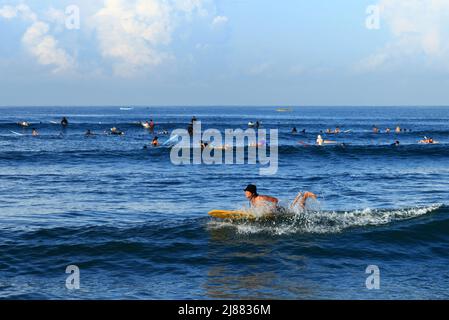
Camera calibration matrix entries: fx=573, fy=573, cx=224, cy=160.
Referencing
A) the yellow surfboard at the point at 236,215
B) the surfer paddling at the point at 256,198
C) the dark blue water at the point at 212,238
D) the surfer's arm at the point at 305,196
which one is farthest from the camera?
the yellow surfboard at the point at 236,215

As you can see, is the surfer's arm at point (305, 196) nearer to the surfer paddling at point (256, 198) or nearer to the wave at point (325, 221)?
the surfer paddling at point (256, 198)

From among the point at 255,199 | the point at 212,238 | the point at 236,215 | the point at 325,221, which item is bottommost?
the point at 212,238

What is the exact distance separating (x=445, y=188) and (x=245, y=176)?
9867 millimetres

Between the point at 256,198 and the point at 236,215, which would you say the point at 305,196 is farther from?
the point at 236,215

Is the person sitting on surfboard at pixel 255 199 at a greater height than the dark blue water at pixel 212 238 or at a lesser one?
greater

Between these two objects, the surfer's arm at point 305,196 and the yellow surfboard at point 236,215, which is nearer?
the surfer's arm at point 305,196

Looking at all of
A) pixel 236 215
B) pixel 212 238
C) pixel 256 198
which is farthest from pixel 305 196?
pixel 212 238

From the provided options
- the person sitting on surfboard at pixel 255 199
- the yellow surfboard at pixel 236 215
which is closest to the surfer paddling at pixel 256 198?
the person sitting on surfboard at pixel 255 199

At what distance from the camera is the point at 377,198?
72.8 feet

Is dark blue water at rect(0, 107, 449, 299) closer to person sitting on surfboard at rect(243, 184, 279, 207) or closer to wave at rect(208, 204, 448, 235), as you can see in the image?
wave at rect(208, 204, 448, 235)

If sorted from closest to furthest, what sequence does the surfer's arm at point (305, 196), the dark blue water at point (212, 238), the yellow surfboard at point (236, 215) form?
the dark blue water at point (212, 238) < the surfer's arm at point (305, 196) < the yellow surfboard at point (236, 215)

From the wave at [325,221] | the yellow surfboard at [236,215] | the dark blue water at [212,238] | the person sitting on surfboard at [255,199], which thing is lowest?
the dark blue water at [212,238]
